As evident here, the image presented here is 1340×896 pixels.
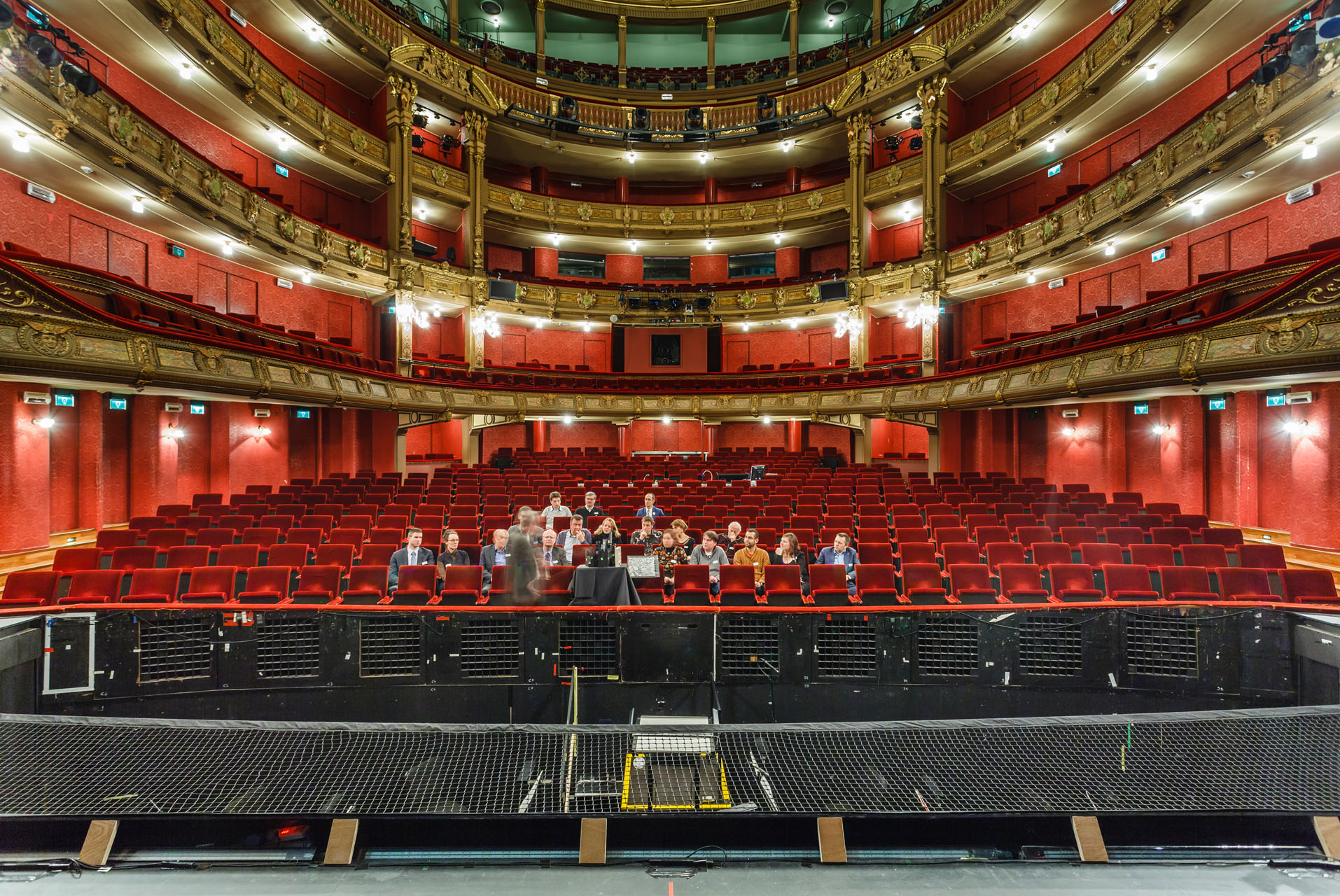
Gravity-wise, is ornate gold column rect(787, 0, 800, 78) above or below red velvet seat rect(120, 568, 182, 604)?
above

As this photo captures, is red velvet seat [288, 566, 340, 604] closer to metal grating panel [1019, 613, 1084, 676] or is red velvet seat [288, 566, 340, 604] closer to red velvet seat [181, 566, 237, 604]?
red velvet seat [181, 566, 237, 604]

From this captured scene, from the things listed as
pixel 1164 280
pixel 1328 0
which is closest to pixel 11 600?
pixel 1328 0

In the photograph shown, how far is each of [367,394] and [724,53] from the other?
1874 cm

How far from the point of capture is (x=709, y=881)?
1.89 m

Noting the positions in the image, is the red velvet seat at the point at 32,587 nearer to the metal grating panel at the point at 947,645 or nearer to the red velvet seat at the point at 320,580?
the red velvet seat at the point at 320,580

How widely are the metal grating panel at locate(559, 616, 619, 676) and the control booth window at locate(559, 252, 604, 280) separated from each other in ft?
60.9

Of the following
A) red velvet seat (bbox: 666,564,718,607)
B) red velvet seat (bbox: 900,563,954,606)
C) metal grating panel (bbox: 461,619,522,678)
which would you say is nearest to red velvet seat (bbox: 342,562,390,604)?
metal grating panel (bbox: 461,619,522,678)

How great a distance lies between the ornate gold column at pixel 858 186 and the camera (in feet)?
56.8

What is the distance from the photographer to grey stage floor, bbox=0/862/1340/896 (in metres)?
1.85

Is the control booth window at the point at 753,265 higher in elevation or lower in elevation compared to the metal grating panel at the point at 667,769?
higher

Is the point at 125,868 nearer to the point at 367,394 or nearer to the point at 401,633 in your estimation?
the point at 401,633

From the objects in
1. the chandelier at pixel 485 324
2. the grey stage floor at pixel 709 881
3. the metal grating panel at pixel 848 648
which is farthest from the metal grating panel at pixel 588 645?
the chandelier at pixel 485 324

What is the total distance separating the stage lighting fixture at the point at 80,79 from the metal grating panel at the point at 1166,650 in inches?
512

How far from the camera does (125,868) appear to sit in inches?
76.2
